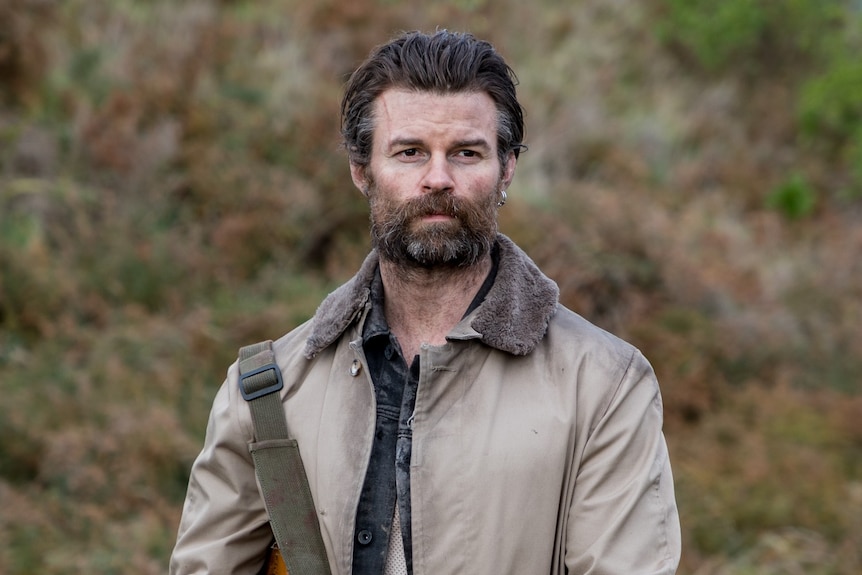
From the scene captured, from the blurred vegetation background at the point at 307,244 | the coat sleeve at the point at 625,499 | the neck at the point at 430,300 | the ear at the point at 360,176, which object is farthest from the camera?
the blurred vegetation background at the point at 307,244

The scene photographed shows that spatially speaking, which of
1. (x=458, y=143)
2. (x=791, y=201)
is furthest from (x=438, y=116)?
(x=791, y=201)

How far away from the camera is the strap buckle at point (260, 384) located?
2.82m

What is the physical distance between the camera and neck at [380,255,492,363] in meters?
2.89

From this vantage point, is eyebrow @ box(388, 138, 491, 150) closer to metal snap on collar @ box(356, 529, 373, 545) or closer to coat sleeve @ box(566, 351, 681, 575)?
coat sleeve @ box(566, 351, 681, 575)

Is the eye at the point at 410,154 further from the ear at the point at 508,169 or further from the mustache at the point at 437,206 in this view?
the ear at the point at 508,169

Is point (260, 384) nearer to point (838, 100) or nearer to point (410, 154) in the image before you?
point (410, 154)

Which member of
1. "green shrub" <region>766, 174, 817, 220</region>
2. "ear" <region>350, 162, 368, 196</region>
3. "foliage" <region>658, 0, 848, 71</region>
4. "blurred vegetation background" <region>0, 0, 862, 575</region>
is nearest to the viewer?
"ear" <region>350, 162, 368, 196</region>

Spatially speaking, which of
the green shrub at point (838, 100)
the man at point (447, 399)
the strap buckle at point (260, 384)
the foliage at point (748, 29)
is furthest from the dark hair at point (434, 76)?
the foliage at point (748, 29)

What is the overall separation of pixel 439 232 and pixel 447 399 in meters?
0.42

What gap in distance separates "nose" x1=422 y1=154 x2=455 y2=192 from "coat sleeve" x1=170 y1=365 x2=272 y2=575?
27.8 inches

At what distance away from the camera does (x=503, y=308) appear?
9.06 feet

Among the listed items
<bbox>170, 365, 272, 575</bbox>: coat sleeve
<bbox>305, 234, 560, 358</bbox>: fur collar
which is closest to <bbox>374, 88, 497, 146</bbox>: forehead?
<bbox>305, 234, 560, 358</bbox>: fur collar

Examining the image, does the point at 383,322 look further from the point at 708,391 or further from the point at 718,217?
the point at 718,217

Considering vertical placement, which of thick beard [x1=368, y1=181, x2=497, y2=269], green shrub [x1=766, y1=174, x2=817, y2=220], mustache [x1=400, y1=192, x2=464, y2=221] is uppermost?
mustache [x1=400, y1=192, x2=464, y2=221]
